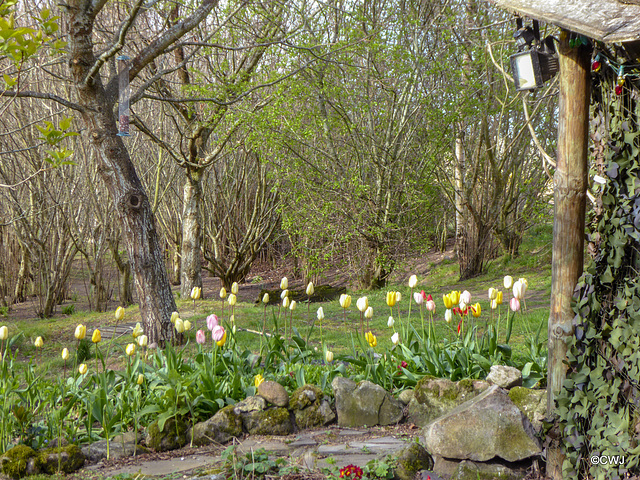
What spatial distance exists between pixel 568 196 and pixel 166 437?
2.78 metres

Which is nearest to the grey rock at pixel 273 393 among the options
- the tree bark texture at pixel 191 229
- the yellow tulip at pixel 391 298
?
the yellow tulip at pixel 391 298

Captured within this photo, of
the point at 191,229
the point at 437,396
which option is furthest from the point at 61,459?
the point at 191,229

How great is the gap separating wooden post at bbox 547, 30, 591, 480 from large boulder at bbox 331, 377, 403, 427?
43.5 inches

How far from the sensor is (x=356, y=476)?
8.58ft

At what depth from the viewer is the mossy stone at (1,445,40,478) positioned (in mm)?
3076

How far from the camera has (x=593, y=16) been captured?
2.26 meters

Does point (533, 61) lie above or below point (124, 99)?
below

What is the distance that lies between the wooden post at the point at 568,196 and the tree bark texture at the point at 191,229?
8.82 metres

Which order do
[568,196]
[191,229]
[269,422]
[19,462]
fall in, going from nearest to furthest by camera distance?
1. [568,196]
2. [19,462]
3. [269,422]
4. [191,229]

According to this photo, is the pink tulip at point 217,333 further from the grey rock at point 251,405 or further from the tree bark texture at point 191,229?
the tree bark texture at point 191,229

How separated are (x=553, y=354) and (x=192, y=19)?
520cm

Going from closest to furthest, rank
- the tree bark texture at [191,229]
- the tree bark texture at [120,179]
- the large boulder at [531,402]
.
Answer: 1. the large boulder at [531,402]
2. the tree bark texture at [120,179]
3. the tree bark texture at [191,229]

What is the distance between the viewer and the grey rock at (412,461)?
110 inches

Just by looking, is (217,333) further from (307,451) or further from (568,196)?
(568,196)
